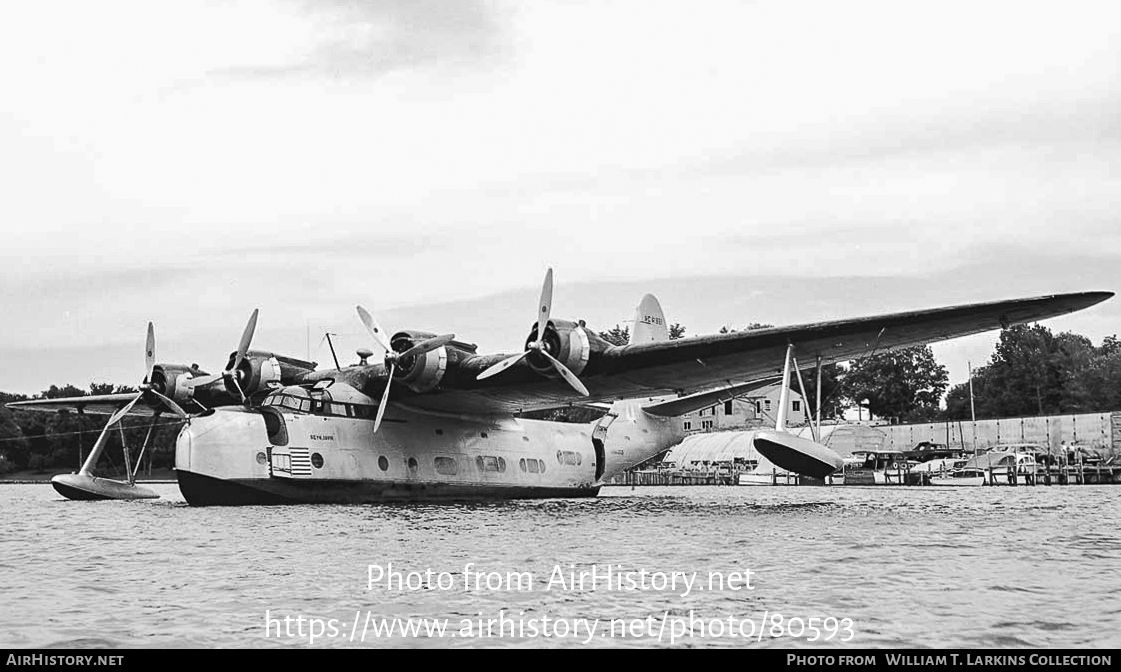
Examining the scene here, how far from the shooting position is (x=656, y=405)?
3750 centimetres

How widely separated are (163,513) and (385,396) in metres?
6.09

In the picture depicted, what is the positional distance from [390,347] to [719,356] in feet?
28.1

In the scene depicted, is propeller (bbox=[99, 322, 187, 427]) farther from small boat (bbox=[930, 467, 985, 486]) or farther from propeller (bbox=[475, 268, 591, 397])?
small boat (bbox=[930, 467, 985, 486])

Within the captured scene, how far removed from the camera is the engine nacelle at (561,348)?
1075 inches

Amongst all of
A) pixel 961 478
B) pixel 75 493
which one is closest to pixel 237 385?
pixel 75 493

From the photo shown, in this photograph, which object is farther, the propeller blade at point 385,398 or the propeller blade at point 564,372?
the propeller blade at point 385,398

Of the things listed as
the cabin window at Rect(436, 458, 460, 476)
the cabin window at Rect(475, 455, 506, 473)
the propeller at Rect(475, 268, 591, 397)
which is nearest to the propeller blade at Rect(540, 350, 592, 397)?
the propeller at Rect(475, 268, 591, 397)

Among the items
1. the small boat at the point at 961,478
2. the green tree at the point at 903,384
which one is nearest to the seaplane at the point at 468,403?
the small boat at the point at 961,478

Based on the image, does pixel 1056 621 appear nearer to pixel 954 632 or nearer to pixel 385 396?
pixel 954 632

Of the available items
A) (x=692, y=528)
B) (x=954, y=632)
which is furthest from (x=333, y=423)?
(x=954, y=632)

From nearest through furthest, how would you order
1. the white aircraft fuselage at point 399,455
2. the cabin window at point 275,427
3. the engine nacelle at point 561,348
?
1. the engine nacelle at point 561,348
2. the white aircraft fuselage at point 399,455
3. the cabin window at point 275,427

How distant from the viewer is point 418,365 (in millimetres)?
28922

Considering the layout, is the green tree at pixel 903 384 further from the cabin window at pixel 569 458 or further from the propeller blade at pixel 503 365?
the propeller blade at pixel 503 365

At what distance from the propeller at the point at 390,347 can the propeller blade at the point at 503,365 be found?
147 centimetres
